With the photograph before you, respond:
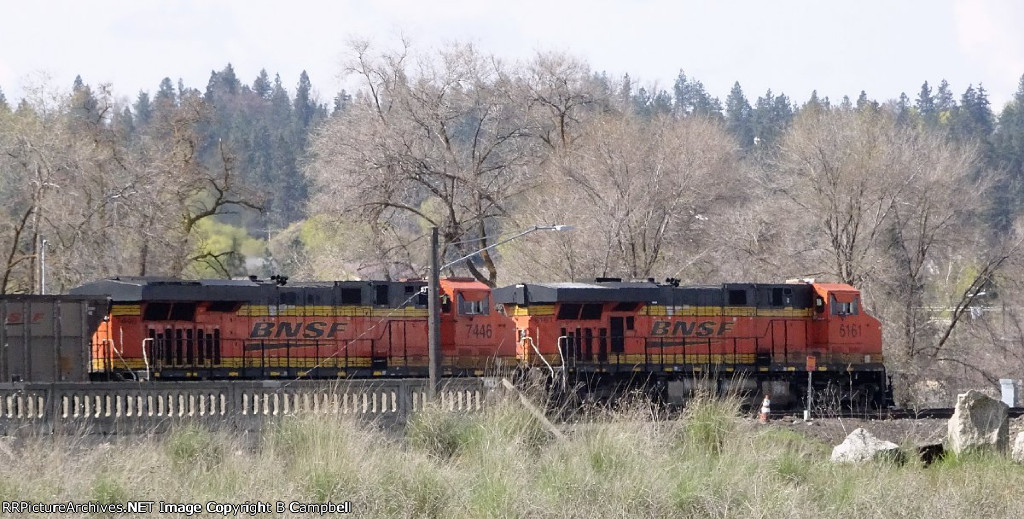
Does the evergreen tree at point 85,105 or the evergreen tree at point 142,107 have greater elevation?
the evergreen tree at point 142,107

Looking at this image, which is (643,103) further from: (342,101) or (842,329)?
(842,329)

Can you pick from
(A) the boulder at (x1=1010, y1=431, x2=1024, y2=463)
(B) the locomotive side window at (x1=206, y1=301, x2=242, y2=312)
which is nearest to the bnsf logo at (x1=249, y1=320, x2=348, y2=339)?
(B) the locomotive side window at (x1=206, y1=301, x2=242, y2=312)

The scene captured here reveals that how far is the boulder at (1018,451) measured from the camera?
57.4 ft

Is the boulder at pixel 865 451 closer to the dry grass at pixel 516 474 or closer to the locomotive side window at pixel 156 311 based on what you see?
the dry grass at pixel 516 474

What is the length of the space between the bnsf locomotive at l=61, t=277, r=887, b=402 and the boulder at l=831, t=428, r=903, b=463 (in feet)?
34.4

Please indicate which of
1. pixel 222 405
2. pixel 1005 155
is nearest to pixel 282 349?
pixel 222 405

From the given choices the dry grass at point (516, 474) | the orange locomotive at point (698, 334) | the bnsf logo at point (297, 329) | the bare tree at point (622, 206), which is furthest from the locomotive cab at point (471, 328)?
the bare tree at point (622, 206)

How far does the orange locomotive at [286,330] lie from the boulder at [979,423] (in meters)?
12.6

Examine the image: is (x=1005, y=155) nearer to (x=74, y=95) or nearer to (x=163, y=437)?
(x=74, y=95)

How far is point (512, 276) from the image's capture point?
5119cm

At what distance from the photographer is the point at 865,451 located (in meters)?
16.7

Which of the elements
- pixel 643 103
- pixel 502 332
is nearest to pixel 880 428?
pixel 502 332

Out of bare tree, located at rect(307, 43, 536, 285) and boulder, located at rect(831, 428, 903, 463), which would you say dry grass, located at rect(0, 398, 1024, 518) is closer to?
boulder, located at rect(831, 428, 903, 463)

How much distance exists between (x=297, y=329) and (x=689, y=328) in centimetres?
1022
